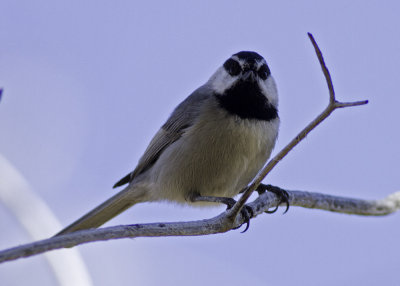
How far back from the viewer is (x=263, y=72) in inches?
196

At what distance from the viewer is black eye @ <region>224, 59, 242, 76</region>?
493cm

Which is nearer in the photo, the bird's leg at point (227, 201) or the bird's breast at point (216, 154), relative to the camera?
the bird's leg at point (227, 201)

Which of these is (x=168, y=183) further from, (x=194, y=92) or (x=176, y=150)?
Result: (x=194, y=92)

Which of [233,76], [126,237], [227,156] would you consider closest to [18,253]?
[126,237]

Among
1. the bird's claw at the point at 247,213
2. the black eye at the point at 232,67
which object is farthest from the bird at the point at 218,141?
the bird's claw at the point at 247,213

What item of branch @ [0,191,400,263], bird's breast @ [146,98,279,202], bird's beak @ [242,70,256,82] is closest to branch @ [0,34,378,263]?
branch @ [0,191,400,263]

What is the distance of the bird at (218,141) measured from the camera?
15.1ft

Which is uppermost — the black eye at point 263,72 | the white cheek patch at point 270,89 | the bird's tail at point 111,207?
the black eye at point 263,72

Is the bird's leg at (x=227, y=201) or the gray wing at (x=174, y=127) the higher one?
the gray wing at (x=174, y=127)

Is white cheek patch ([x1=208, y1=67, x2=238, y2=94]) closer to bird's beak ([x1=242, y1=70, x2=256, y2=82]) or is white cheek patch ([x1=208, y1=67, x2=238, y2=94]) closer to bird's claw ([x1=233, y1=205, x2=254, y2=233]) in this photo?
bird's beak ([x1=242, y1=70, x2=256, y2=82])

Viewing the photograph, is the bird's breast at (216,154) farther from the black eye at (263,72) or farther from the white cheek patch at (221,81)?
the black eye at (263,72)

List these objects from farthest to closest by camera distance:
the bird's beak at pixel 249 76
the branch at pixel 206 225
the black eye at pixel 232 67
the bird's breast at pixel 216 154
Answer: the black eye at pixel 232 67, the bird's beak at pixel 249 76, the bird's breast at pixel 216 154, the branch at pixel 206 225

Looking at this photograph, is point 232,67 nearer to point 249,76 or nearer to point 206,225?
point 249,76

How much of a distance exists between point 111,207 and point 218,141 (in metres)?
1.38
